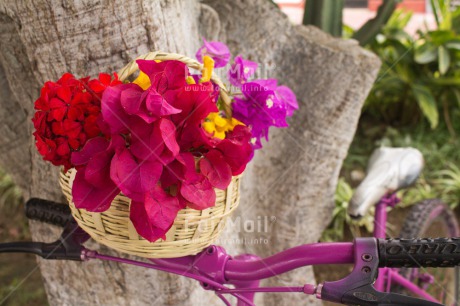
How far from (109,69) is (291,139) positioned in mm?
879

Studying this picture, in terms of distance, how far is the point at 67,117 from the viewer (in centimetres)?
110

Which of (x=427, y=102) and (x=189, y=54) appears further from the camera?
(x=427, y=102)

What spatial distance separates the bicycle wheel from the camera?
232 cm

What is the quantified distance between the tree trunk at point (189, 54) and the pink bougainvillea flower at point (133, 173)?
641 millimetres

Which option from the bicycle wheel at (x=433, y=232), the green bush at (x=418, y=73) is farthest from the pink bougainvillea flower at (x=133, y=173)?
the green bush at (x=418, y=73)

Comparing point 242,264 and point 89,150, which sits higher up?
point 89,150


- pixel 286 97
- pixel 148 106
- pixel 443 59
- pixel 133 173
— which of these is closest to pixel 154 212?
pixel 133 173

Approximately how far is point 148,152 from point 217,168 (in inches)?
6.2

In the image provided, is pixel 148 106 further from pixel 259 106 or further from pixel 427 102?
pixel 427 102

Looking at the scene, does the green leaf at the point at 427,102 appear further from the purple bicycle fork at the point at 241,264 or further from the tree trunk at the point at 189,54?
the purple bicycle fork at the point at 241,264

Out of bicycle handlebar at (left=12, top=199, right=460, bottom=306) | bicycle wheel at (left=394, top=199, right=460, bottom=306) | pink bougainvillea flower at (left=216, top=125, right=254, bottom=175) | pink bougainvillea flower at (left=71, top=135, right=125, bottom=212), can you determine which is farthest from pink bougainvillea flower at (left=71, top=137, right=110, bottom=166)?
bicycle wheel at (left=394, top=199, right=460, bottom=306)

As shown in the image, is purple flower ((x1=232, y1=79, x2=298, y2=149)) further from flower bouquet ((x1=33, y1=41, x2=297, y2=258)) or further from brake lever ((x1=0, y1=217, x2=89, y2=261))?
brake lever ((x1=0, y1=217, x2=89, y2=261))

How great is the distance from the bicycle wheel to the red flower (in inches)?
63.0

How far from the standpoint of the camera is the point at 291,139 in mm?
2219
